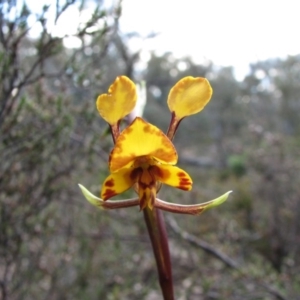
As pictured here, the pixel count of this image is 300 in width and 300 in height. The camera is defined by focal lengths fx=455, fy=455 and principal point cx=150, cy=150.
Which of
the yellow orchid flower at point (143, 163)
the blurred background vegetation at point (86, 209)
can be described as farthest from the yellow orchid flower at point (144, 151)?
the blurred background vegetation at point (86, 209)

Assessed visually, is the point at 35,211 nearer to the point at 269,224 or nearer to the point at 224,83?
the point at 269,224

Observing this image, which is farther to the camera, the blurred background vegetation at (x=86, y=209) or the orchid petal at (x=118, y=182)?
the blurred background vegetation at (x=86, y=209)

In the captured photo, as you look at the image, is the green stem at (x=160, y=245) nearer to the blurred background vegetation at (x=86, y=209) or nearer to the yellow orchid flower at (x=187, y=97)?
the yellow orchid flower at (x=187, y=97)

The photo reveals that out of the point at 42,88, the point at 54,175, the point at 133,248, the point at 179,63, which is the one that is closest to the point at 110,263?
the point at 133,248

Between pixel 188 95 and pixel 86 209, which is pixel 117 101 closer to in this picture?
pixel 188 95

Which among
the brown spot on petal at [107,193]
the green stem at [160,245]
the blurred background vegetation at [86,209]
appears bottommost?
the blurred background vegetation at [86,209]

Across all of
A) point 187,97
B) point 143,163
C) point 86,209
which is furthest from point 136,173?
point 86,209

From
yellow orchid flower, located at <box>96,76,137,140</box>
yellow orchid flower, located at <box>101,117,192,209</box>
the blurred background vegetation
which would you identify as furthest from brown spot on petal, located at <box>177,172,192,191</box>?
the blurred background vegetation
